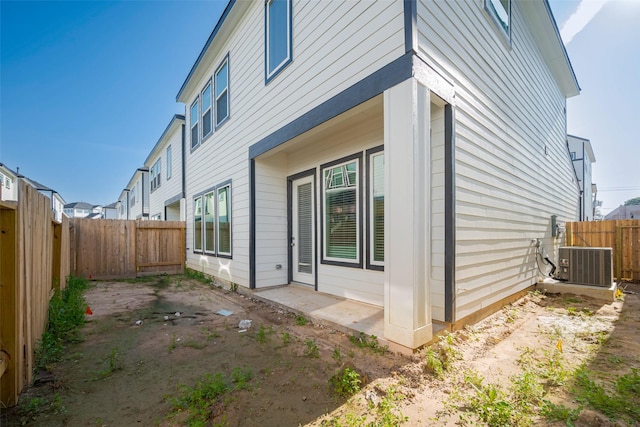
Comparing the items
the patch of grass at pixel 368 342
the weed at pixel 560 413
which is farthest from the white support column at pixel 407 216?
the weed at pixel 560 413

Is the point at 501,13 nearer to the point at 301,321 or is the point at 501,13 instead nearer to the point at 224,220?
the point at 301,321

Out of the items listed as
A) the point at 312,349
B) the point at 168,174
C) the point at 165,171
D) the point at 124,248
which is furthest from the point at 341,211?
the point at 165,171

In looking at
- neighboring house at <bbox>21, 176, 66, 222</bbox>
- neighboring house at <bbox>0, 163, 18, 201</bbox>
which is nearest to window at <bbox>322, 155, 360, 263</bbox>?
neighboring house at <bbox>21, 176, 66, 222</bbox>

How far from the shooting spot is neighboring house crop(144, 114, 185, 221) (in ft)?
34.0

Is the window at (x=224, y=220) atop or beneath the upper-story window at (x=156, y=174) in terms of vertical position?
beneath

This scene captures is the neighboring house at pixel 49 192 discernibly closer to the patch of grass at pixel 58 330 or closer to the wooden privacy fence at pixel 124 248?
the wooden privacy fence at pixel 124 248

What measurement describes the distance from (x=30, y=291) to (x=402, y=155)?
3658 mm

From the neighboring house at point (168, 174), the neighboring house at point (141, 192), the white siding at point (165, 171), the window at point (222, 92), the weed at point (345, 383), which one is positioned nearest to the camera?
the weed at point (345, 383)

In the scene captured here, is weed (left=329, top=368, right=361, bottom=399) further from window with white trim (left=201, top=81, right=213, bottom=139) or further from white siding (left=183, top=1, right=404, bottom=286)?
window with white trim (left=201, top=81, right=213, bottom=139)

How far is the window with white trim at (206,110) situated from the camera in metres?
8.00

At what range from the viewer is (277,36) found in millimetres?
5070

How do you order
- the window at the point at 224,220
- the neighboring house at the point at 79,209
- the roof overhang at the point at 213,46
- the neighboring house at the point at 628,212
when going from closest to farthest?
1. the roof overhang at the point at 213,46
2. the window at the point at 224,220
3. the neighboring house at the point at 628,212
4. the neighboring house at the point at 79,209

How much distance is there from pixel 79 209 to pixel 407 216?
7470 centimetres

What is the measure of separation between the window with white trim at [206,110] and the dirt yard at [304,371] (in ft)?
18.7
